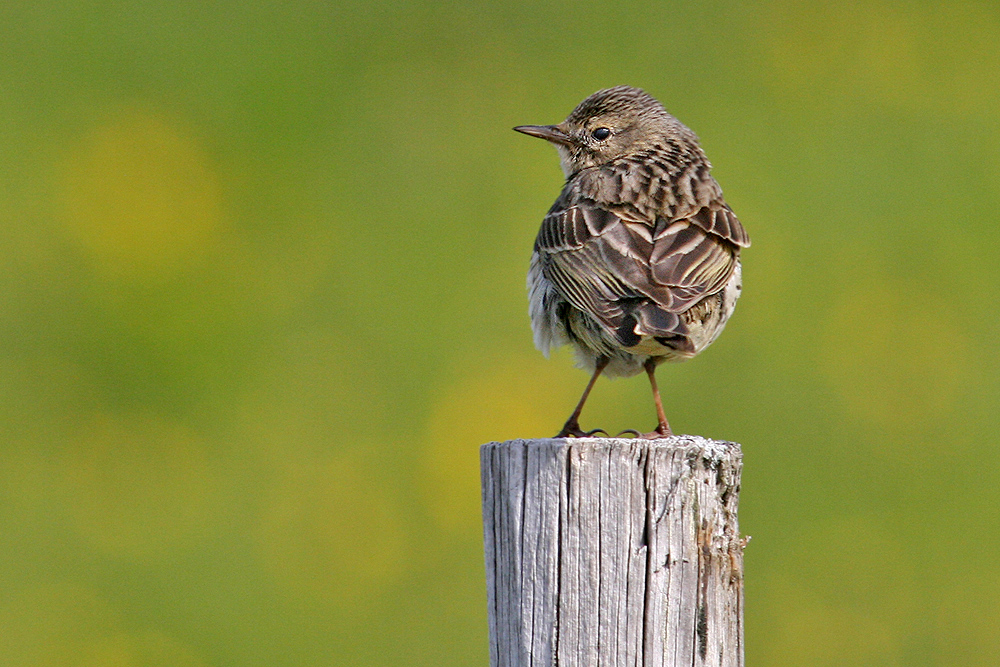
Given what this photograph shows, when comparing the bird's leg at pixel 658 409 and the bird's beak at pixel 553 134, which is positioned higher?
the bird's beak at pixel 553 134

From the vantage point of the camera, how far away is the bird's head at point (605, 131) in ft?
22.0

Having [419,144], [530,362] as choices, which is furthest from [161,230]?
[530,362]

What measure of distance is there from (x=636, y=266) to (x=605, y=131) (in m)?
1.79

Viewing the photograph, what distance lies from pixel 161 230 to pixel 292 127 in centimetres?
151

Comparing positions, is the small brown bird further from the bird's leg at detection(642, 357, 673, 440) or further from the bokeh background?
the bokeh background

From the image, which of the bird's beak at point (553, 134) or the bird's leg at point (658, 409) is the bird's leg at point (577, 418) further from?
the bird's beak at point (553, 134)

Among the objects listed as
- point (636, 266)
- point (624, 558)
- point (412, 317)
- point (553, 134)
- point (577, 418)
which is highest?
point (553, 134)

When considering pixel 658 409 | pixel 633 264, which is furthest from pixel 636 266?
pixel 658 409

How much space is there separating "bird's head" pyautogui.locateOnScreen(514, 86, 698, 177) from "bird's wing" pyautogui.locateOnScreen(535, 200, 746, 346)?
3.01ft

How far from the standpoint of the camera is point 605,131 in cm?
676

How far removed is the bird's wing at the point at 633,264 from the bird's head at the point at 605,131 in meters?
0.92

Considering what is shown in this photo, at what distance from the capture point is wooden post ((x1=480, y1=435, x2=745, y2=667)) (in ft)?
12.4

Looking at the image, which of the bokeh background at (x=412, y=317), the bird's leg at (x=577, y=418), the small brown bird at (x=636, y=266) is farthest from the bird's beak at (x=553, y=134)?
the bokeh background at (x=412, y=317)

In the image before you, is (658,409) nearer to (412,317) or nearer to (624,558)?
(624,558)
